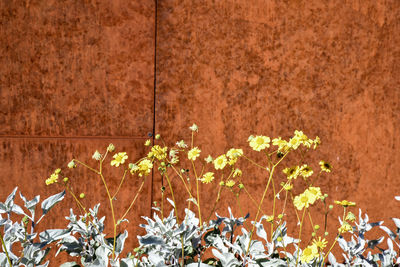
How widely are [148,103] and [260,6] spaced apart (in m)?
0.70

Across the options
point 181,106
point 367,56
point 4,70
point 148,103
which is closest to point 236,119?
point 181,106

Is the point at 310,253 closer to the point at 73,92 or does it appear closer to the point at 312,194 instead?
the point at 312,194

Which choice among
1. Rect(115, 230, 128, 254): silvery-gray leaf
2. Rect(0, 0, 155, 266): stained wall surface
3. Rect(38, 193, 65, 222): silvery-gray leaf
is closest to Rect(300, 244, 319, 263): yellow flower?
Rect(115, 230, 128, 254): silvery-gray leaf

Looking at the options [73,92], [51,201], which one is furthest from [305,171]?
[73,92]

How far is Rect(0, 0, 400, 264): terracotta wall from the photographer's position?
5.24 ft

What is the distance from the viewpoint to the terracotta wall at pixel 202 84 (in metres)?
1.60

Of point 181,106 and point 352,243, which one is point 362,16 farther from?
point 352,243

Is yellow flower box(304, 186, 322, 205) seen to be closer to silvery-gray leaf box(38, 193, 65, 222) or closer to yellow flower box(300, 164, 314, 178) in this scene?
yellow flower box(300, 164, 314, 178)

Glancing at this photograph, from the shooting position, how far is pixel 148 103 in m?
1.69

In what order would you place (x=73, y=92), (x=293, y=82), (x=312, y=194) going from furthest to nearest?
(x=293, y=82)
(x=73, y=92)
(x=312, y=194)

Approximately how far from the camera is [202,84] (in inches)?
67.7

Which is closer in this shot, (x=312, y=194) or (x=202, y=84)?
(x=312, y=194)

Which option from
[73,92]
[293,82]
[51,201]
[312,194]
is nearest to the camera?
[312,194]

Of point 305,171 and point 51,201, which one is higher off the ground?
point 305,171
